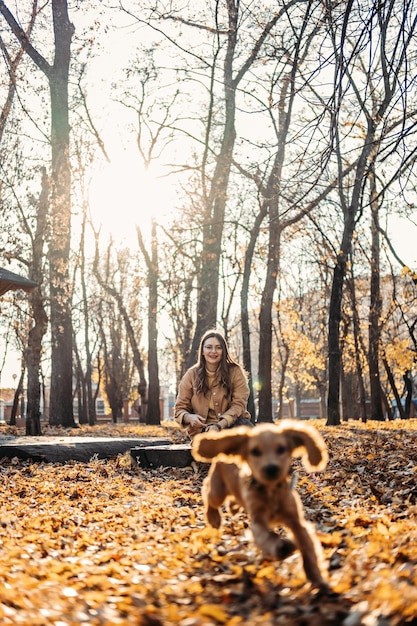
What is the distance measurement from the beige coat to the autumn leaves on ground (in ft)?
3.16

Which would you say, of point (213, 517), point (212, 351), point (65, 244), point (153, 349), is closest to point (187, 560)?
point (213, 517)

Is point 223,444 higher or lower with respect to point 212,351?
lower

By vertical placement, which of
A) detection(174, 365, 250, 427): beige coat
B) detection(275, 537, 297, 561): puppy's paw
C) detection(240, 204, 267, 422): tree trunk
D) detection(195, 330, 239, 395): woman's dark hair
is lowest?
detection(275, 537, 297, 561): puppy's paw

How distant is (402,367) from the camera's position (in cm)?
2261

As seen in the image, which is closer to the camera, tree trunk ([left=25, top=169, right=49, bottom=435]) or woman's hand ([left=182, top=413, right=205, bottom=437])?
woman's hand ([left=182, top=413, right=205, bottom=437])

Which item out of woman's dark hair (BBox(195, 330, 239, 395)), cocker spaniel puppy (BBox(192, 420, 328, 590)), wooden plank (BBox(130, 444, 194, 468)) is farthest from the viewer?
wooden plank (BBox(130, 444, 194, 468))

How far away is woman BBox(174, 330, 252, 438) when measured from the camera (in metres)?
7.81

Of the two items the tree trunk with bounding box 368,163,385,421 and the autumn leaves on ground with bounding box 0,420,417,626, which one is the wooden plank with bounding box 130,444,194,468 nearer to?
the autumn leaves on ground with bounding box 0,420,417,626

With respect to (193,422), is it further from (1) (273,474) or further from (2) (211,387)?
(1) (273,474)

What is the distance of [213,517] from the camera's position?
4781mm

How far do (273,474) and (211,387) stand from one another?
443 cm

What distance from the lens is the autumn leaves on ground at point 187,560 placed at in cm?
329

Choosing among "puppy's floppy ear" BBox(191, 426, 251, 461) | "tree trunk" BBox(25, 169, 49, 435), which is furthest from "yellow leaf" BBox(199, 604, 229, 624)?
"tree trunk" BBox(25, 169, 49, 435)

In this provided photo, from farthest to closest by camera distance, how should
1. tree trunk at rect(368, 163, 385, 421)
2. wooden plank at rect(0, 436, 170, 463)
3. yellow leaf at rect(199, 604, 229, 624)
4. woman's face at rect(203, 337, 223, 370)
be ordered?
1. tree trunk at rect(368, 163, 385, 421)
2. wooden plank at rect(0, 436, 170, 463)
3. woman's face at rect(203, 337, 223, 370)
4. yellow leaf at rect(199, 604, 229, 624)
